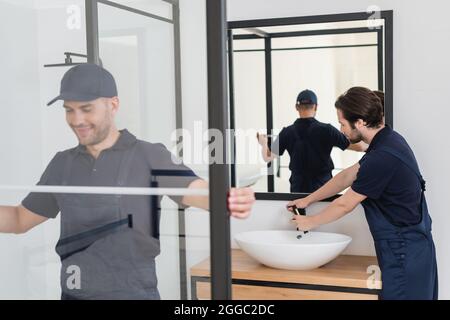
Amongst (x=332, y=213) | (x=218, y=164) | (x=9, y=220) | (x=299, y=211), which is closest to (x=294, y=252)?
(x=332, y=213)

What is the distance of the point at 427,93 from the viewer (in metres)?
2.61

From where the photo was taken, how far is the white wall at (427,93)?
2586mm

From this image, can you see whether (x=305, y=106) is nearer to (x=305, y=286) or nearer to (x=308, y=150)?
(x=308, y=150)

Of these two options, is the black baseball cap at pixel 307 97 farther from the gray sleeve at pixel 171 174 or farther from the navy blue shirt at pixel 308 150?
the gray sleeve at pixel 171 174

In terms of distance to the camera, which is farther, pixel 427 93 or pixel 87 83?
pixel 427 93

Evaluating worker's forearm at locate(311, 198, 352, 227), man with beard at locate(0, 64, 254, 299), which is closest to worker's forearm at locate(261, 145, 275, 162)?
worker's forearm at locate(311, 198, 352, 227)

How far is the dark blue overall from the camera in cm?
238

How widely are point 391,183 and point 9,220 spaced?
1.48 m

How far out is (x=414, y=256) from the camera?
239 cm

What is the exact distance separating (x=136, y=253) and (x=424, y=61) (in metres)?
1.68

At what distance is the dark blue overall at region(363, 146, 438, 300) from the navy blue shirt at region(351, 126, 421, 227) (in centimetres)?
2

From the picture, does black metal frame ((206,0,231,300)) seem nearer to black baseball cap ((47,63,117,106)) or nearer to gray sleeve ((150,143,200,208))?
gray sleeve ((150,143,200,208))

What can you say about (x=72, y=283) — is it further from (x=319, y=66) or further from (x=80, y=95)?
(x=319, y=66)
